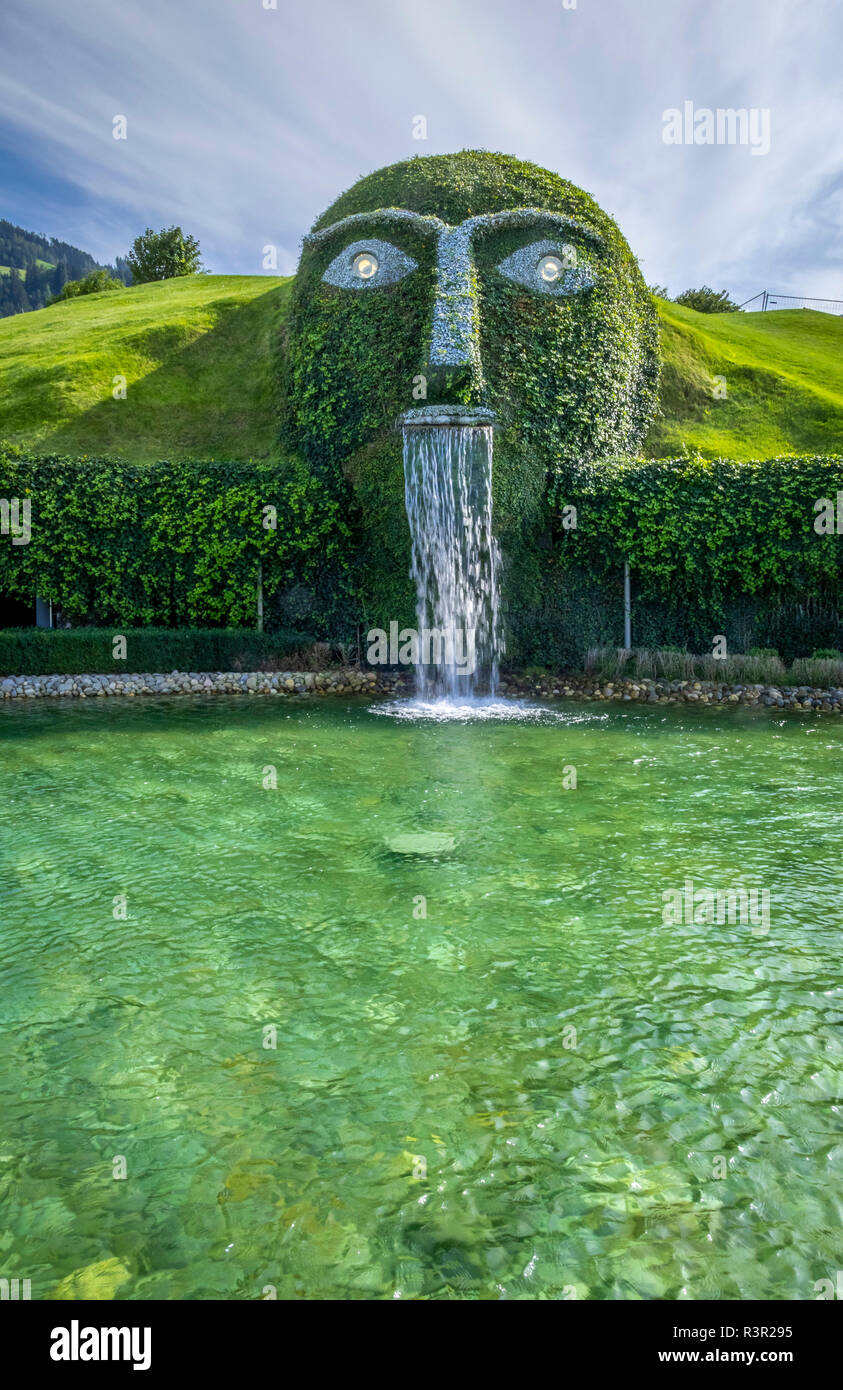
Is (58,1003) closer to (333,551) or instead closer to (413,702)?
(413,702)

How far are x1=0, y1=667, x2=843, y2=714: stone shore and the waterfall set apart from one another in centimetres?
78

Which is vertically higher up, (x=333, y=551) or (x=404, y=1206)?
(x=333, y=551)

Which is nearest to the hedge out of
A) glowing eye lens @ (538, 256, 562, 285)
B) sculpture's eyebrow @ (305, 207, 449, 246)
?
sculpture's eyebrow @ (305, 207, 449, 246)

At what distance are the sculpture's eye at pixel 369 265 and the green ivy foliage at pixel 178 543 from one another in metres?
4.69

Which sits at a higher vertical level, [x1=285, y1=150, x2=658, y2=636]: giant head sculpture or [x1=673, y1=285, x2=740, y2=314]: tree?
[x1=673, y1=285, x2=740, y2=314]: tree

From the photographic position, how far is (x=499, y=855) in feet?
20.7

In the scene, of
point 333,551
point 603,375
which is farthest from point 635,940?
point 603,375

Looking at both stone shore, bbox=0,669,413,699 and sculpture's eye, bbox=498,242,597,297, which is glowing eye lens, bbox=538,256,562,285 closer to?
sculpture's eye, bbox=498,242,597,297

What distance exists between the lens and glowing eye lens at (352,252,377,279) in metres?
18.6

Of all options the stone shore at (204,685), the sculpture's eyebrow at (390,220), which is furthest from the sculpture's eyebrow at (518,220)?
the stone shore at (204,685)

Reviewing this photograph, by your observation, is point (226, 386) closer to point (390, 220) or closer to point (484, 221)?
point (390, 220)

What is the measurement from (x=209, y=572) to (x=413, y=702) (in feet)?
21.7

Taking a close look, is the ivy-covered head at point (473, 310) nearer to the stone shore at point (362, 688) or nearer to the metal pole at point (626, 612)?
the metal pole at point (626, 612)

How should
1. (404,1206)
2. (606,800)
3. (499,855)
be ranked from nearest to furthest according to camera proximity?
(404,1206), (499,855), (606,800)
